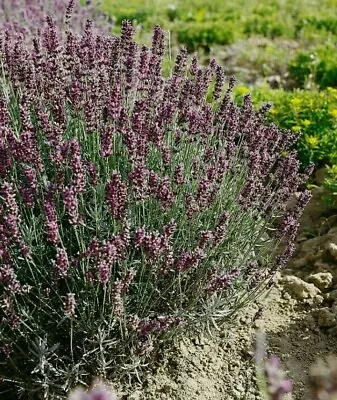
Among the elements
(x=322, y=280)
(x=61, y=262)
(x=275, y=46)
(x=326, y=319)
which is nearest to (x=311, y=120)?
(x=322, y=280)

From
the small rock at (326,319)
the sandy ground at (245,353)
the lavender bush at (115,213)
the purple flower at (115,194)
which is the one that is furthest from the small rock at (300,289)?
the purple flower at (115,194)

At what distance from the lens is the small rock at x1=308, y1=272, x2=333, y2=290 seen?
11.3ft

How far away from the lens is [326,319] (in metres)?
3.16

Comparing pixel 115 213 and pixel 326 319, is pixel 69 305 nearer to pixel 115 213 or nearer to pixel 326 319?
pixel 115 213

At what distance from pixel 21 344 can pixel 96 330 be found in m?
0.36

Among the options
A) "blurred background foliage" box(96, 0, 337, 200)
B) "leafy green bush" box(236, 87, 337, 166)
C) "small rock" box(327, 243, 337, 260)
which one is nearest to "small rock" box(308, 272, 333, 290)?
"small rock" box(327, 243, 337, 260)

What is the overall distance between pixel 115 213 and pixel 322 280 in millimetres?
1589

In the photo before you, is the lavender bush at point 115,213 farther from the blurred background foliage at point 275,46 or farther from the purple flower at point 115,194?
the blurred background foliage at point 275,46

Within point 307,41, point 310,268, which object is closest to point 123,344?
point 310,268

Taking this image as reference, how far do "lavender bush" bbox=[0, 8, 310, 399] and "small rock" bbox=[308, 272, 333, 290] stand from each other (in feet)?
1.16

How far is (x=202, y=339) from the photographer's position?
9.86ft

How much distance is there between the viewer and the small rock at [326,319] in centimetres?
315

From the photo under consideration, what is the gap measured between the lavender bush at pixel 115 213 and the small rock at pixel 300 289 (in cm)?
27

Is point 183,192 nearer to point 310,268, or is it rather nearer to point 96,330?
point 96,330
